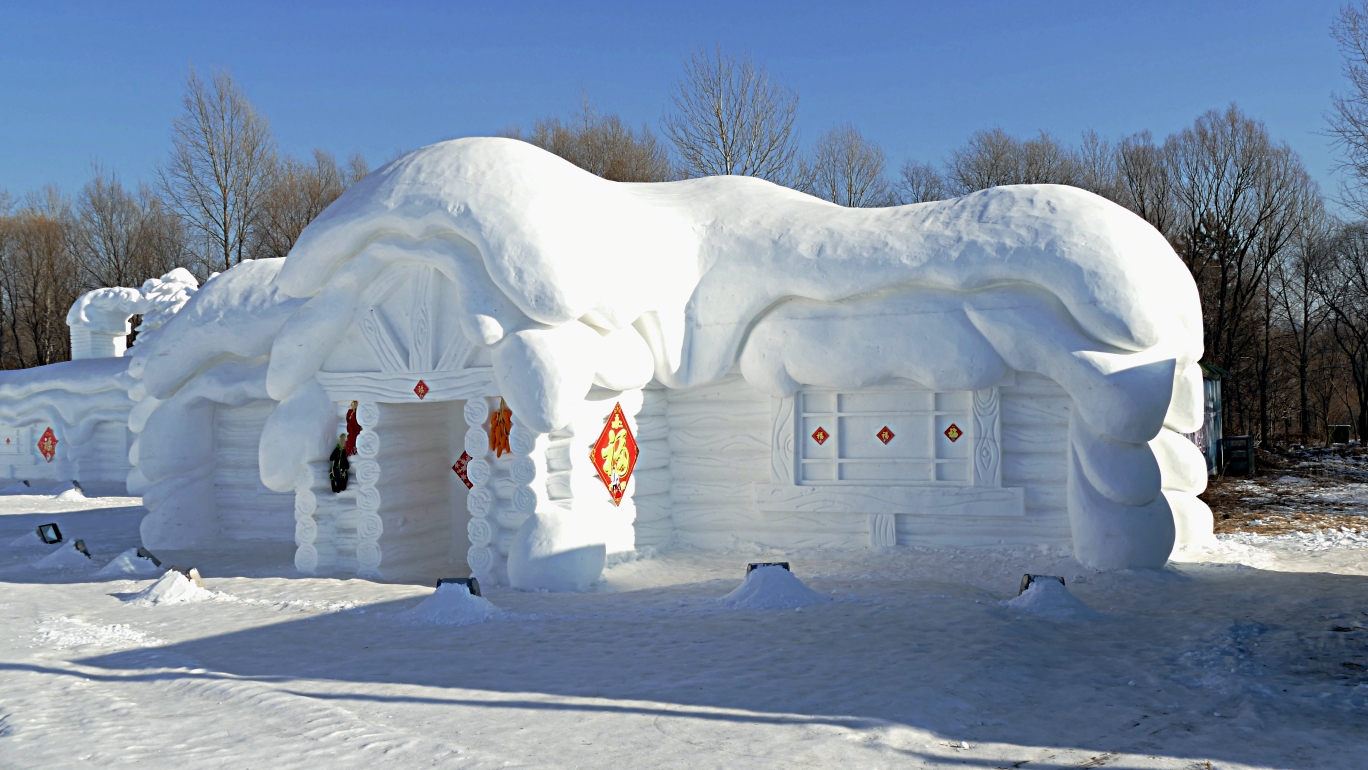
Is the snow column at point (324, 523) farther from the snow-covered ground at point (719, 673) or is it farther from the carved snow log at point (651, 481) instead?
the carved snow log at point (651, 481)

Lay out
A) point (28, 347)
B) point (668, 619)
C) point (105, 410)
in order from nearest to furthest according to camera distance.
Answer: point (668, 619) < point (105, 410) < point (28, 347)

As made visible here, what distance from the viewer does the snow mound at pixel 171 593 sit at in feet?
28.7

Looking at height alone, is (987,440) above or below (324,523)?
above

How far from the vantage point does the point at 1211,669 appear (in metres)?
5.89

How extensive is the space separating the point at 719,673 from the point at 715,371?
4.55 metres

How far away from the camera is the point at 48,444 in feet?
66.3

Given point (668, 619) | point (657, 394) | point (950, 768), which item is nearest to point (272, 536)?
point (657, 394)

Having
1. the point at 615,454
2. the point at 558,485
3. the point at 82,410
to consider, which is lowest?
the point at 558,485

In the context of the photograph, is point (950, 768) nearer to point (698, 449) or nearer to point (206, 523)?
point (698, 449)

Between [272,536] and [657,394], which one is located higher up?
[657,394]

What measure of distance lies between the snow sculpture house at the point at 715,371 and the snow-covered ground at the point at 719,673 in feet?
2.61

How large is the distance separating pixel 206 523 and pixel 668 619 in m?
7.52

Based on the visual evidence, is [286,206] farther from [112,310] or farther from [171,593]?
[171,593]

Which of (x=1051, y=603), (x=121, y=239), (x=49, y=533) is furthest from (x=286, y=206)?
(x=1051, y=603)
